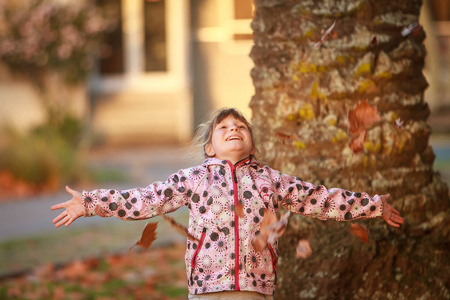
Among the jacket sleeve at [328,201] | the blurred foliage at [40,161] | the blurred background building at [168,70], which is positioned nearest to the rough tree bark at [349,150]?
the jacket sleeve at [328,201]

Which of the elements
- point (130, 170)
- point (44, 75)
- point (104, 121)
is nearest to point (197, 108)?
point (104, 121)

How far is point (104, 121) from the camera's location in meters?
13.7

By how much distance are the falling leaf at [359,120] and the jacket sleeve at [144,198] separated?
2.97ft

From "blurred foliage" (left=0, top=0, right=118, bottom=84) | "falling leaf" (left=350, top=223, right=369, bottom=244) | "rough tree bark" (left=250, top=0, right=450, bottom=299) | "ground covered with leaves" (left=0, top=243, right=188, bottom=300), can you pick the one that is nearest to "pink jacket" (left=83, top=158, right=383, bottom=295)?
"falling leaf" (left=350, top=223, right=369, bottom=244)

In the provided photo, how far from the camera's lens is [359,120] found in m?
3.17

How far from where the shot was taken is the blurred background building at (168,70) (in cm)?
1366

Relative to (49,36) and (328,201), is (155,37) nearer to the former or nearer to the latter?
(49,36)

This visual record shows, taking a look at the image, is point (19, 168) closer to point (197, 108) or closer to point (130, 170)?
point (130, 170)

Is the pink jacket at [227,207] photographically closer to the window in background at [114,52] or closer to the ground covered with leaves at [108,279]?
the ground covered with leaves at [108,279]

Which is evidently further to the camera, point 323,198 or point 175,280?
point 175,280

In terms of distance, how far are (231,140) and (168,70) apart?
1169 cm

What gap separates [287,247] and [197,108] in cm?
1112

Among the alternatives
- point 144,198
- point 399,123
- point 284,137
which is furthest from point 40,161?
point 144,198

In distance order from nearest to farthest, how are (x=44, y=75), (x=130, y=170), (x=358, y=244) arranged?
1. (x=358, y=244)
2. (x=130, y=170)
3. (x=44, y=75)
